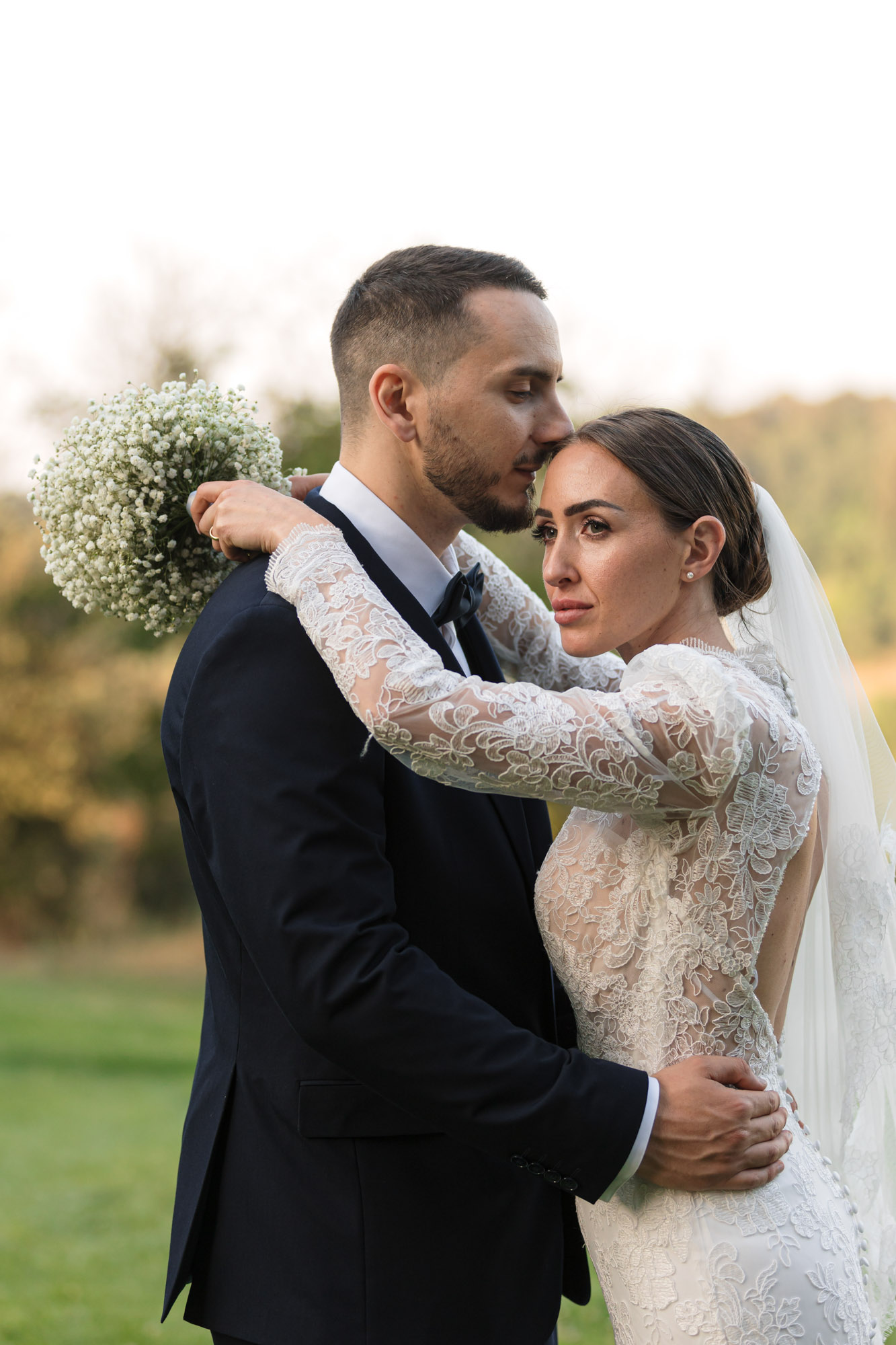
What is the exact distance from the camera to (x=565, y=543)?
263cm

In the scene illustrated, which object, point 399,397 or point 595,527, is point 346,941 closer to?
point 595,527

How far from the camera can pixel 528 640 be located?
3.55 metres

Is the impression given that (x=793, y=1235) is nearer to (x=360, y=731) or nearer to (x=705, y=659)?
(x=705, y=659)

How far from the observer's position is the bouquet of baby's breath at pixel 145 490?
265cm

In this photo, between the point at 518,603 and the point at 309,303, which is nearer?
the point at 518,603

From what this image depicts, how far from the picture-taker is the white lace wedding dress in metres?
2.16

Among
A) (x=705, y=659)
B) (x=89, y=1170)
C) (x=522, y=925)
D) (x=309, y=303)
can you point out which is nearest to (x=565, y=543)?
(x=705, y=659)

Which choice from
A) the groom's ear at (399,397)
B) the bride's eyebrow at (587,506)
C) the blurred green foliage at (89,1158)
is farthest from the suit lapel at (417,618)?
the blurred green foliage at (89,1158)

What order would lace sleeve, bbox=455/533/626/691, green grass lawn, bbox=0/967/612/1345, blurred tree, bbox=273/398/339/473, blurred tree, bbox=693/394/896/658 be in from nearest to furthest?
1. lace sleeve, bbox=455/533/626/691
2. green grass lawn, bbox=0/967/612/1345
3. blurred tree, bbox=273/398/339/473
4. blurred tree, bbox=693/394/896/658

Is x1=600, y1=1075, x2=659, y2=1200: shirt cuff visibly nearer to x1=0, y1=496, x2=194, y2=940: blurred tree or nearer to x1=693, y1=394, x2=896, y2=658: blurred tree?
x1=693, y1=394, x2=896, y2=658: blurred tree

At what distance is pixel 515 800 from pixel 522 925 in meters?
0.27

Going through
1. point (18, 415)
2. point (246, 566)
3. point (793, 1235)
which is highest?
point (18, 415)

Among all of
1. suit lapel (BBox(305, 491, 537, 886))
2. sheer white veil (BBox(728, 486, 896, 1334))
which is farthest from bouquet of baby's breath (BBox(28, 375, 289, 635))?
sheer white veil (BBox(728, 486, 896, 1334))

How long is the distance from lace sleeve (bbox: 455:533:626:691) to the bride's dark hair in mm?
848
